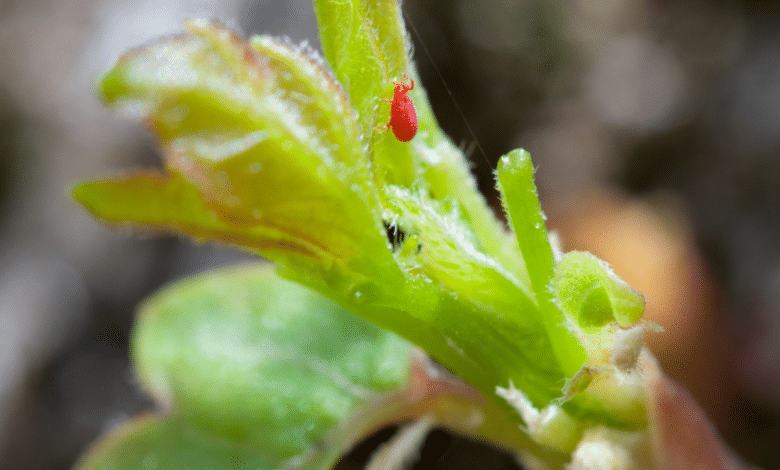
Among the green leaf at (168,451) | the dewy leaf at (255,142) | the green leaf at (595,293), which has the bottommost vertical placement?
the green leaf at (168,451)

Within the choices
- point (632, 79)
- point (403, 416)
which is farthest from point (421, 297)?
point (632, 79)

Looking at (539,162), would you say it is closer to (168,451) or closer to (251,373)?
(251,373)

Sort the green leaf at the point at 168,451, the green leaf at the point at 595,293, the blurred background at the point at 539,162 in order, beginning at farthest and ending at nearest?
the blurred background at the point at 539,162
the green leaf at the point at 168,451
the green leaf at the point at 595,293

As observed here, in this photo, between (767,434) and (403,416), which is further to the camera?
(767,434)

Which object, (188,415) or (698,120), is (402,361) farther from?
(698,120)

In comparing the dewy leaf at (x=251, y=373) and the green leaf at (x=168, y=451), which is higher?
the dewy leaf at (x=251, y=373)

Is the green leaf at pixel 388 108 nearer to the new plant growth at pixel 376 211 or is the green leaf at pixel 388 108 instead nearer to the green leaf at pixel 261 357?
the new plant growth at pixel 376 211

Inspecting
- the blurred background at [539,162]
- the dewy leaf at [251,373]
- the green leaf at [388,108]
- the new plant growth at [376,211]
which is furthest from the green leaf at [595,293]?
the blurred background at [539,162]
